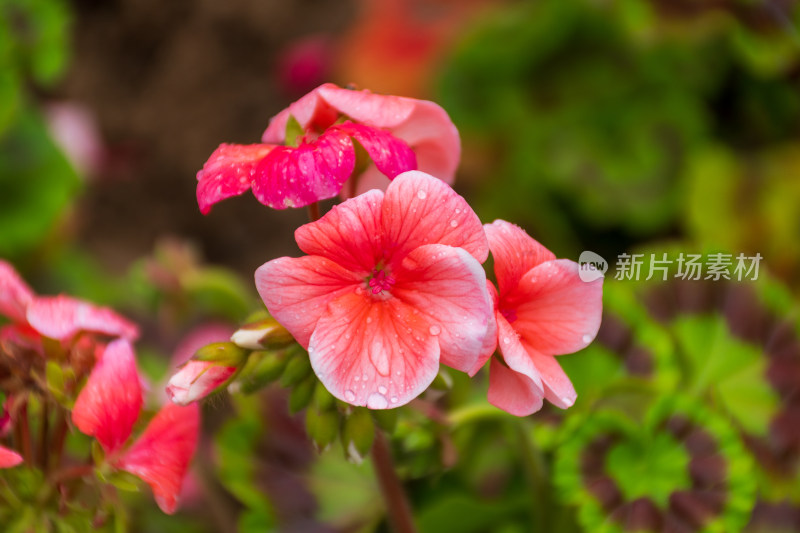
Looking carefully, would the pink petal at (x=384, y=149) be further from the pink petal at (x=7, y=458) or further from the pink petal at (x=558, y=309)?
the pink petal at (x=7, y=458)

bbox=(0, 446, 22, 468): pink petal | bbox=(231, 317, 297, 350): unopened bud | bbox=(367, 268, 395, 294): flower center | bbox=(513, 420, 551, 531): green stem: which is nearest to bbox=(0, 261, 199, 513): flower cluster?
bbox=(0, 446, 22, 468): pink petal

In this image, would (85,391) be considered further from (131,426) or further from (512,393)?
(512,393)

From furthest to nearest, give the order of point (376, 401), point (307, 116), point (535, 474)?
point (535, 474) < point (307, 116) < point (376, 401)

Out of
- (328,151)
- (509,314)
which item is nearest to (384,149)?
(328,151)

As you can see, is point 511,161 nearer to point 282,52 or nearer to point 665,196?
point 665,196

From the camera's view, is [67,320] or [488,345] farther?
[67,320]
